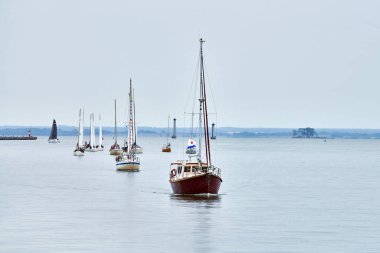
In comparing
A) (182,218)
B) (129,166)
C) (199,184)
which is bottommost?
(182,218)

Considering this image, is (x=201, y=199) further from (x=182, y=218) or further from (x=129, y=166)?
(x=129, y=166)

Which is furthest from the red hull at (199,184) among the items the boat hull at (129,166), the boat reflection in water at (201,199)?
the boat hull at (129,166)

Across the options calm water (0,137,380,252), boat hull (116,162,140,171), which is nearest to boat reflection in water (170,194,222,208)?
calm water (0,137,380,252)

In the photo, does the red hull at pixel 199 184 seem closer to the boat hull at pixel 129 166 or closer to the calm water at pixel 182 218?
the calm water at pixel 182 218

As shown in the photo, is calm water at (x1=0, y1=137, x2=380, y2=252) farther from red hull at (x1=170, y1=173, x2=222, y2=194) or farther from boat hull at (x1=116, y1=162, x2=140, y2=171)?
boat hull at (x1=116, y1=162, x2=140, y2=171)

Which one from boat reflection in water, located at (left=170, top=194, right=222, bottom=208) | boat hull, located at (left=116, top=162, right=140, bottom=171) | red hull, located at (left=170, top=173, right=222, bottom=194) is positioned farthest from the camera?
boat hull, located at (left=116, top=162, right=140, bottom=171)

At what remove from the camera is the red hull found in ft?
285

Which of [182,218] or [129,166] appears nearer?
[182,218]

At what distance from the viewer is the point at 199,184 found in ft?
286

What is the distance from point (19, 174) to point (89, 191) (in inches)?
1700

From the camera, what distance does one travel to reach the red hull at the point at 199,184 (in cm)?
8700

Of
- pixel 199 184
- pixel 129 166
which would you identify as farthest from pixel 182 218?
pixel 129 166

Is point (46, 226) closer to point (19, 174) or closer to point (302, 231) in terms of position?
point (302, 231)

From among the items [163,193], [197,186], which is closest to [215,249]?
[197,186]
